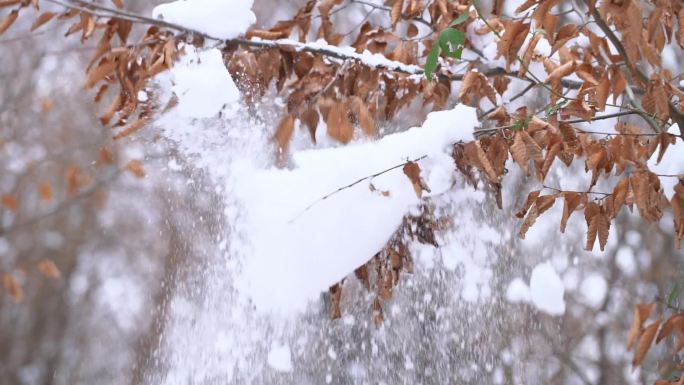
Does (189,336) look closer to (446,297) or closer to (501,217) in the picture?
(446,297)

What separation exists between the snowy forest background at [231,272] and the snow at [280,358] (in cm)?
1

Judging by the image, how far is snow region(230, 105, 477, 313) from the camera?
58.9 inches

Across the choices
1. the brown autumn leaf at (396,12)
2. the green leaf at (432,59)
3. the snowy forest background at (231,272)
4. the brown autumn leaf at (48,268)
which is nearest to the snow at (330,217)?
the green leaf at (432,59)

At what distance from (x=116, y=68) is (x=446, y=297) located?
3.64m

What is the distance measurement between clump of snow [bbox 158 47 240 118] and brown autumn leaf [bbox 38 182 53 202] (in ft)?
19.2

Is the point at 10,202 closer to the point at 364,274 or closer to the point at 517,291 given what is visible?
the point at 517,291

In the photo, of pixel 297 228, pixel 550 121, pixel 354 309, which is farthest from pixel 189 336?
pixel 550 121

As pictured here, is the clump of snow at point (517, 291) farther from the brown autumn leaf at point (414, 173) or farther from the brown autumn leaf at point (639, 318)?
the brown autumn leaf at point (639, 318)

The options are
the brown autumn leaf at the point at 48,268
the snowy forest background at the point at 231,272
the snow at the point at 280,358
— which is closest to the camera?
the snowy forest background at the point at 231,272

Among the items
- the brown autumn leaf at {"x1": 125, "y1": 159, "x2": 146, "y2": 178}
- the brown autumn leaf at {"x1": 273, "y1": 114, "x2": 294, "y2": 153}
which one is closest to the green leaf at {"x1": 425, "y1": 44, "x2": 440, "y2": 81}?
the brown autumn leaf at {"x1": 273, "y1": 114, "x2": 294, "y2": 153}

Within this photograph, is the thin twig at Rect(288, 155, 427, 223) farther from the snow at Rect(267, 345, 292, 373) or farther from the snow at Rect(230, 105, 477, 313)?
the snow at Rect(267, 345, 292, 373)

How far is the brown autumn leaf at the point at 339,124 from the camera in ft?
3.89

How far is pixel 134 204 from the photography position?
6629mm

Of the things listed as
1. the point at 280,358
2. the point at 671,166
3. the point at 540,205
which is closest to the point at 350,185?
the point at 540,205
